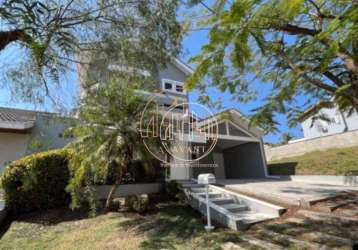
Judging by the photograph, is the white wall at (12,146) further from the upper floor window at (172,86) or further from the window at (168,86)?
the window at (168,86)

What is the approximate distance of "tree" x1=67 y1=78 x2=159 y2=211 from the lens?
7.56 meters

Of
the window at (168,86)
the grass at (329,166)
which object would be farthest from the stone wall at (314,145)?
the window at (168,86)

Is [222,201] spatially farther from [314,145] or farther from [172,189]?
[314,145]

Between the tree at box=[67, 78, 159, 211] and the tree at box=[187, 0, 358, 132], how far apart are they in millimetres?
2958

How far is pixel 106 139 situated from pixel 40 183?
3.47 meters

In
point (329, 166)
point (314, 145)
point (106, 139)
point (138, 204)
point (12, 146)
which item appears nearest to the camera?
point (106, 139)

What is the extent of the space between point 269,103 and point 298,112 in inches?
47.2

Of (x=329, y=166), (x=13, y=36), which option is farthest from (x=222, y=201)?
(x=329, y=166)

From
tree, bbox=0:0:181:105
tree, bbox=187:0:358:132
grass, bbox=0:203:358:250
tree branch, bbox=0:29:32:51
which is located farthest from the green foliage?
tree branch, bbox=0:29:32:51

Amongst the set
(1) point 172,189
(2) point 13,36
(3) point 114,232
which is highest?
(2) point 13,36

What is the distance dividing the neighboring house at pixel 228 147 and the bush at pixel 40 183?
497 centimetres

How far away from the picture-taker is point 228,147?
17188 millimetres

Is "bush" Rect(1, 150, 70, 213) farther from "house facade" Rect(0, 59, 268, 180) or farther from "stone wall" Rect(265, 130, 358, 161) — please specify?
"stone wall" Rect(265, 130, 358, 161)

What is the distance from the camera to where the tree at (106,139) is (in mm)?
7559
